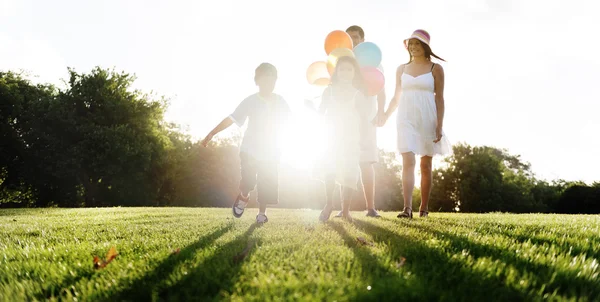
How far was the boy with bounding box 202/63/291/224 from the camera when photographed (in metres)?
6.68

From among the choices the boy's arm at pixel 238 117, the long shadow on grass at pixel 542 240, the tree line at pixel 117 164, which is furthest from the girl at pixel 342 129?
the tree line at pixel 117 164

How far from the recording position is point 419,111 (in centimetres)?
672

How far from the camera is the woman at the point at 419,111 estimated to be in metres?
6.66

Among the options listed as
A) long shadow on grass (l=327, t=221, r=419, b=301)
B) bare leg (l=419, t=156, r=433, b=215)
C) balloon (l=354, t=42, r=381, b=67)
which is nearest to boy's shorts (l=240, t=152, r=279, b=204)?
balloon (l=354, t=42, r=381, b=67)

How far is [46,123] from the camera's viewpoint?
3169 cm

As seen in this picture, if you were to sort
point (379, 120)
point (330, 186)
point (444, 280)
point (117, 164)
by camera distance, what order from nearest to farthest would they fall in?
point (444, 280)
point (330, 186)
point (379, 120)
point (117, 164)

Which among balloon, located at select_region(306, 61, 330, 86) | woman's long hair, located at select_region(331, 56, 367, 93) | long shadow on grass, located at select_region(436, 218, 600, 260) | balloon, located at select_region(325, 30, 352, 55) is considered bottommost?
long shadow on grass, located at select_region(436, 218, 600, 260)

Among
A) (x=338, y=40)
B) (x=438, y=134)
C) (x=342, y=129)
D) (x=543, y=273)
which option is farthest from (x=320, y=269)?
A: (x=338, y=40)

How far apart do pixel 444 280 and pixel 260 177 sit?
4589mm

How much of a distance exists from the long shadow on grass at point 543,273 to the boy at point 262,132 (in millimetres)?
3683

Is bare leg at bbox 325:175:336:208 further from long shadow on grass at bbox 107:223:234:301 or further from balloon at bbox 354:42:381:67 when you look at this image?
long shadow on grass at bbox 107:223:234:301

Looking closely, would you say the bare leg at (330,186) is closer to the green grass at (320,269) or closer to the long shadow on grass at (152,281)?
the green grass at (320,269)

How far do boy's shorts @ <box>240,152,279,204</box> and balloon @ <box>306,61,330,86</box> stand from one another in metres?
1.97

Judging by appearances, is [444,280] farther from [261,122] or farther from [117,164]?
[117,164]
